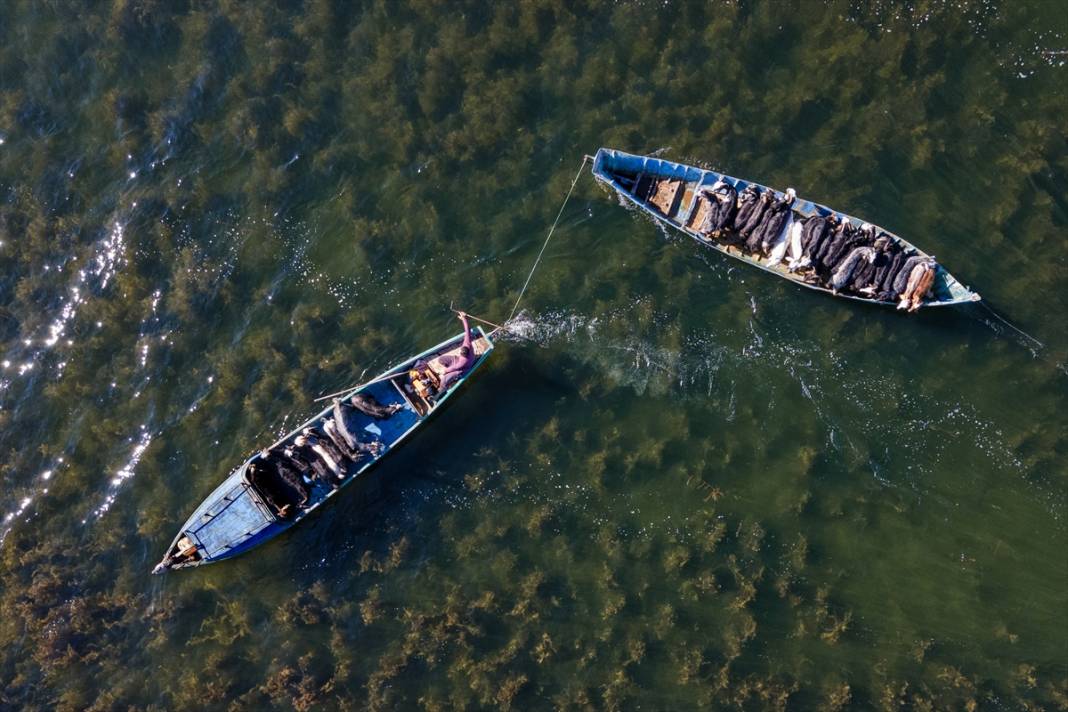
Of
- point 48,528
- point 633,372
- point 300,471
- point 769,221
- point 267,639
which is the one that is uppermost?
point 769,221

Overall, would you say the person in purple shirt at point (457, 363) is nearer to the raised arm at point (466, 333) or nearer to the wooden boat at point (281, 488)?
the raised arm at point (466, 333)

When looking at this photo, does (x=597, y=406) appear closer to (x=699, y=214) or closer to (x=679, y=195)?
(x=699, y=214)

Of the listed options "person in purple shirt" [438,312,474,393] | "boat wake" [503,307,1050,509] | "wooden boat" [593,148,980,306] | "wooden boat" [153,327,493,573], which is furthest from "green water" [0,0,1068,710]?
"person in purple shirt" [438,312,474,393]

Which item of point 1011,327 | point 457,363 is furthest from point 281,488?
point 1011,327

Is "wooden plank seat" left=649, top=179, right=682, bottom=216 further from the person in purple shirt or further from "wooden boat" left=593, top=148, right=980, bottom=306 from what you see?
the person in purple shirt

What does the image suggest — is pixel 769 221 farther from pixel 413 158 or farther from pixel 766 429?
pixel 413 158

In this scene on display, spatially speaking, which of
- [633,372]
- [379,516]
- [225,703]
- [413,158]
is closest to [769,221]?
[633,372]

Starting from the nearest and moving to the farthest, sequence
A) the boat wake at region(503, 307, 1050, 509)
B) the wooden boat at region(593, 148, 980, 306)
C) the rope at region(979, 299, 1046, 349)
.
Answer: the wooden boat at region(593, 148, 980, 306), the rope at region(979, 299, 1046, 349), the boat wake at region(503, 307, 1050, 509)
